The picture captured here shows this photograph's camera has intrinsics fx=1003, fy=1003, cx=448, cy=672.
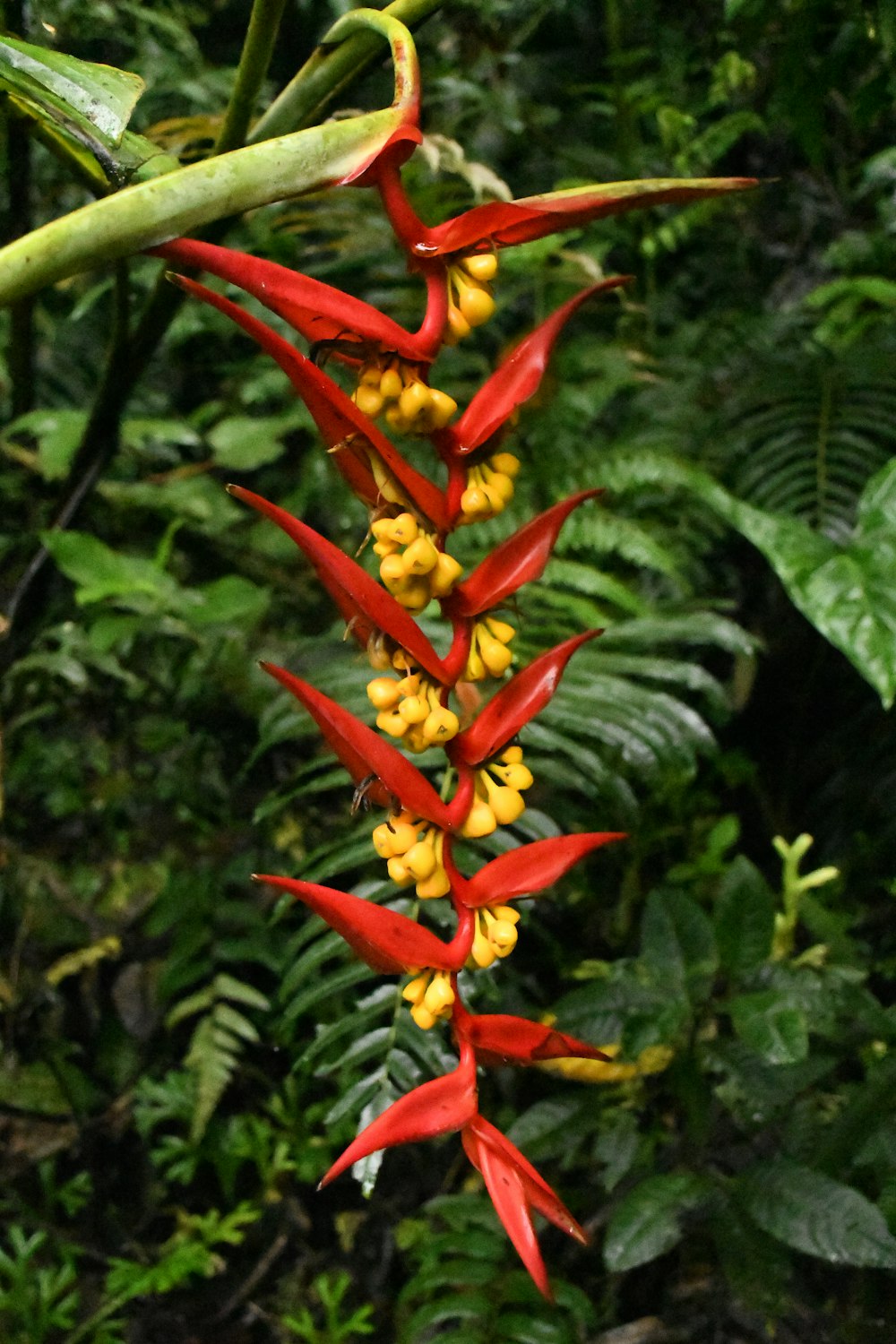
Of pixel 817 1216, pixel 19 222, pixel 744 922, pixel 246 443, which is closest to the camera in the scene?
pixel 817 1216

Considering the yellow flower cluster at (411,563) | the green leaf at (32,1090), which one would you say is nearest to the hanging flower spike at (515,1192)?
the yellow flower cluster at (411,563)

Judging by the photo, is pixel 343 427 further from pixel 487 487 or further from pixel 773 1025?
pixel 773 1025

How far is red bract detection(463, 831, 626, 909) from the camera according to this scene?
1.40 ft

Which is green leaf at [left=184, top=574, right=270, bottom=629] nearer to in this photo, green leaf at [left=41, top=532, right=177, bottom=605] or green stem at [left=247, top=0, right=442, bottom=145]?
green leaf at [left=41, top=532, right=177, bottom=605]

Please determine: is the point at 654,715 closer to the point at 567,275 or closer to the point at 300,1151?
the point at 300,1151

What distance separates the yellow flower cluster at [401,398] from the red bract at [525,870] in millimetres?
182

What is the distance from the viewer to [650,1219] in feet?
2.77

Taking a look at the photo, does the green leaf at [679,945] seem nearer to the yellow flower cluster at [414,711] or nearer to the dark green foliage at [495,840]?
the dark green foliage at [495,840]

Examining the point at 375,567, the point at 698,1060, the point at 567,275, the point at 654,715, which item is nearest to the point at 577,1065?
the point at 698,1060

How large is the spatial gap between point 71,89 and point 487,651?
304mm

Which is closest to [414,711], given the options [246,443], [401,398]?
[401,398]

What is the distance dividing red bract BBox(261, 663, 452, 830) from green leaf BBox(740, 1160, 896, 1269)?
0.58 metres

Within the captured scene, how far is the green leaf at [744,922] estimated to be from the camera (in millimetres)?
959

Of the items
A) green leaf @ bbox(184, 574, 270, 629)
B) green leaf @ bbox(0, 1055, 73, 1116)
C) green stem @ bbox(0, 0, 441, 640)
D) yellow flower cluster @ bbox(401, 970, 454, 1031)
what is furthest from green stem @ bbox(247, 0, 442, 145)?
green leaf @ bbox(0, 1055, 73, 1116)
